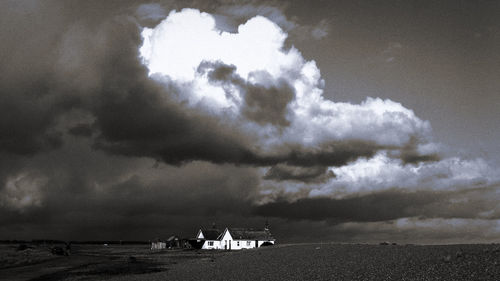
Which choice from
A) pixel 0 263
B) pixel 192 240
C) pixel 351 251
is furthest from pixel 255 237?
pixel 351 251

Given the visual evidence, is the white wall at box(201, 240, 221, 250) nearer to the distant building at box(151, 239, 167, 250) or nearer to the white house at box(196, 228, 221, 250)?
the white house at box(196, 228, 221, 250)

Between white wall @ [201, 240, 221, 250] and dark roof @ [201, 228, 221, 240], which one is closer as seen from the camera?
white wall @ [201, 240, 221, 250]

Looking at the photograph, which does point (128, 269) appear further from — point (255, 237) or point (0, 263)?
point (255, 237)

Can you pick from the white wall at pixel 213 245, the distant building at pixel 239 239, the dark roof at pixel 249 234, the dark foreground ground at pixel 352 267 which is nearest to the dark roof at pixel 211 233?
the distant building at pixel 239 239

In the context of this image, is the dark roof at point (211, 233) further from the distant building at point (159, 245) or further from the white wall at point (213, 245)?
the distant building at point (159, 245)

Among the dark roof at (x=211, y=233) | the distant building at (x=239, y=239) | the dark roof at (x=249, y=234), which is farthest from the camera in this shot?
the dark roof at (x=211, y=233)

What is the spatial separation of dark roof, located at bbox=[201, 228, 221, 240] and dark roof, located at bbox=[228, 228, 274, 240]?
9.90 meters

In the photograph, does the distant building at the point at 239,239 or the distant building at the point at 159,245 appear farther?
the distant building at the point at 159,245

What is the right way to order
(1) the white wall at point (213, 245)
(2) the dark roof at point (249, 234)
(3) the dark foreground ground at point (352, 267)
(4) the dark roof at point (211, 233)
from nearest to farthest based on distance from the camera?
(3) the dark foreground ground at point (352, 267) → (2) the dark roof at point (249, 234) → (1) the white wall at point (213, 245) → (4) the dark roof at point (211, 233)

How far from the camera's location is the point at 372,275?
1228 inches

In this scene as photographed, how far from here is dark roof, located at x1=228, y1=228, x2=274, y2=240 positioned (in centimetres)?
11644

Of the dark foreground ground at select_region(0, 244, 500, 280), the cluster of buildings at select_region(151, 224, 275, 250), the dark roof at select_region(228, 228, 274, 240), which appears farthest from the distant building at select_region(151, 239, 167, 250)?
the dark foreground ground at select_region(0, 244, 500, 280)

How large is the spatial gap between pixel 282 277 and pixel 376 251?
14.0 meters

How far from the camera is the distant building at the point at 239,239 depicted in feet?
379
